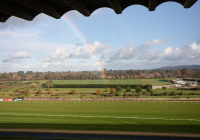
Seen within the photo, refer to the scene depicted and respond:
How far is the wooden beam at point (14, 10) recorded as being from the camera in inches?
168

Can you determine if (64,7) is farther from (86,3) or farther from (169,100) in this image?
(169,100)

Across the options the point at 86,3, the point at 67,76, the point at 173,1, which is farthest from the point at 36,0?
the point at 67,76

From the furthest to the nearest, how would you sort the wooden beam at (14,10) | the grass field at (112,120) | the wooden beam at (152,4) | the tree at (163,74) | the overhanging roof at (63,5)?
the tree at (163,74)
the grass field at (112,120)
the wooden beam at (14,10)
the overhanging roof at (63,5)
the wooden beam at (152,4)

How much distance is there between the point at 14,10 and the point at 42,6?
996mm

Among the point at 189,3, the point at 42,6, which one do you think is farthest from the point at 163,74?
the point at 42,6

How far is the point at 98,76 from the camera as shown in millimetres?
140000

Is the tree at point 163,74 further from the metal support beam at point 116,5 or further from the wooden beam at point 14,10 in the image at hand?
the wooden beam at point 14,10

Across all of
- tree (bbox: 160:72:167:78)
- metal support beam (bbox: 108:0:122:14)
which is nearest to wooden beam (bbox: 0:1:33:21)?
metal support beam (bbox: 108:0:122:14)

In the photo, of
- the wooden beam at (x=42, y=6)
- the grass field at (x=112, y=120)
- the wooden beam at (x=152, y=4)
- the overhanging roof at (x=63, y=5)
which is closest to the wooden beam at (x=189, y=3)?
the overhanging roof at (x=63, y=5)

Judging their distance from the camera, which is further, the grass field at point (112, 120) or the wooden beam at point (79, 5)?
the grass field at point (112, 120)

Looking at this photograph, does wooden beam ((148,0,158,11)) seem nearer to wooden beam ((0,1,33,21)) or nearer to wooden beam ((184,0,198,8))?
wooden beam ((184,0,198,8))

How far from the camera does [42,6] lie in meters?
4.06

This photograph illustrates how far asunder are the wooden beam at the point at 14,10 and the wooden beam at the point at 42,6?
0.89 meters

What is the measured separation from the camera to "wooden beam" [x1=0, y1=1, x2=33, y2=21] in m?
4.26
